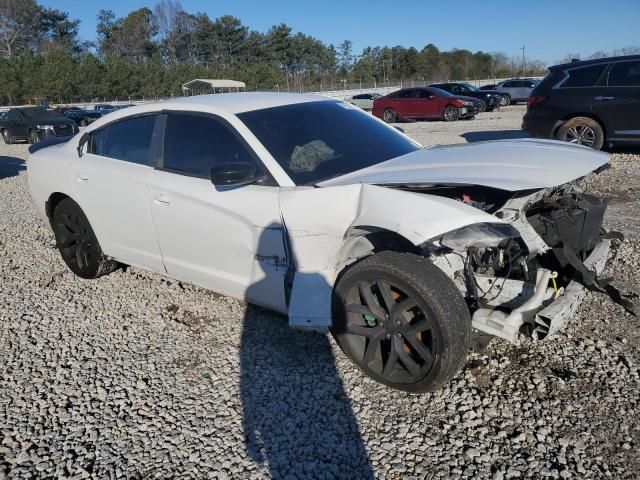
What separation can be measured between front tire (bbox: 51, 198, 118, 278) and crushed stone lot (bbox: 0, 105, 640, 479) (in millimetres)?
629

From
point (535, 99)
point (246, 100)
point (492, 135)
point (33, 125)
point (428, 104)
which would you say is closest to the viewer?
point (246, 100)

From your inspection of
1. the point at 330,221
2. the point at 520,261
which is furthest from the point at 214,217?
the point at 520,261

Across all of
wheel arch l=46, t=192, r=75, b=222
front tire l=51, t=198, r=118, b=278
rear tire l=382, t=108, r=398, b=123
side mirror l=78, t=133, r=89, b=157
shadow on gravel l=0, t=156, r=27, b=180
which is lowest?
shadow on gravel l=0, t=156, r=27, b=180

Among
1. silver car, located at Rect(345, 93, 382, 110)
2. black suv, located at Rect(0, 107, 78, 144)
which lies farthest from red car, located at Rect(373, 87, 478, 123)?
black suv, located at Rect(0, 107, 78, 144)

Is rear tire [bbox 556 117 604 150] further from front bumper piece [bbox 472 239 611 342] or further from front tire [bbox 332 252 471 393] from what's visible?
front tire [bbox 332 252 471 393]

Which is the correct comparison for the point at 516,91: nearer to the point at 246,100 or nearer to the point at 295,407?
the point at 246,100

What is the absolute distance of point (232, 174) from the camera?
2947mm

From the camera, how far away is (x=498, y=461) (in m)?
2.32

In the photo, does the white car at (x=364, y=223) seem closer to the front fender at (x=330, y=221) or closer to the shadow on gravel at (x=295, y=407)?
the front fender at (x=330, y=221)

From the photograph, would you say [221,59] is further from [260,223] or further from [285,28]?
[260,223]

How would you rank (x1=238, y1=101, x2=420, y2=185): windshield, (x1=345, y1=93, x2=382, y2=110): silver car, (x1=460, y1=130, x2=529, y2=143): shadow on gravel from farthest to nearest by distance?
(x1=345, y1=93, x2=382, y2=110): silver car → (x1=460, y1=130, x2=529, y2=143): shadow on gravel → (x1=238, y1=101, x2=420, y2=185): windshield

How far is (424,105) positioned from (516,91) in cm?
1034

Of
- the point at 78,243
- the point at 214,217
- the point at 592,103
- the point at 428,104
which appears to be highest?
the point at 592,103

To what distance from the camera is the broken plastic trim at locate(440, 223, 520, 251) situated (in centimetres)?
262
